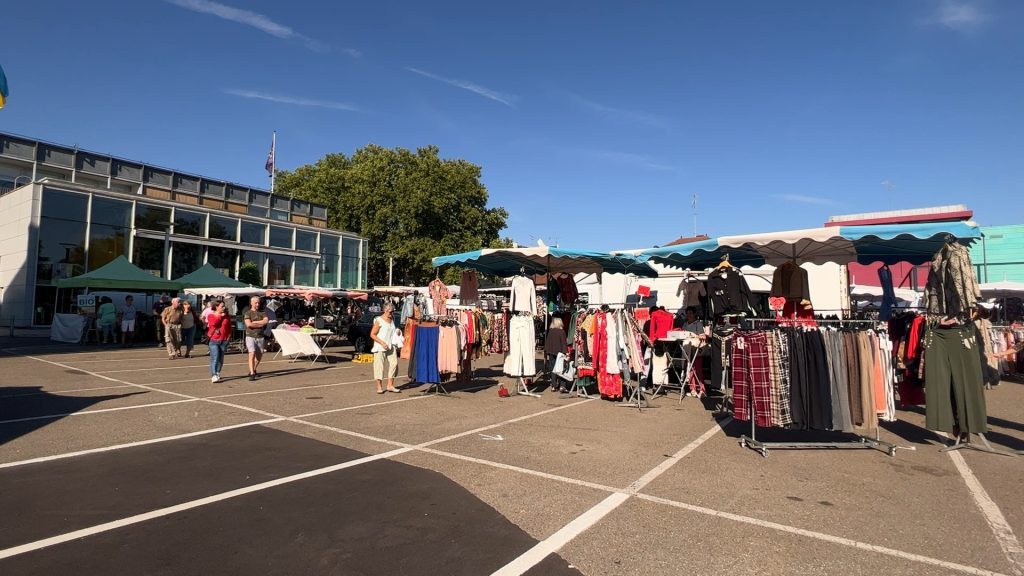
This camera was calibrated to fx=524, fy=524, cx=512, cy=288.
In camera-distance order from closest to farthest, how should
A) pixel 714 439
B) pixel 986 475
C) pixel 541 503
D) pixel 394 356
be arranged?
pixel 541 503 → pixel 986 475 → pixel 714 439 → pixel 394 356

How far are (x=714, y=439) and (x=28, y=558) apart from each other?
→ 6.45 metres

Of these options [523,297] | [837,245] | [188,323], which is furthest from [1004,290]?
[188,323]

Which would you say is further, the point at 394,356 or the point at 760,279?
the point at 760,279

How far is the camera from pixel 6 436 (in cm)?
621

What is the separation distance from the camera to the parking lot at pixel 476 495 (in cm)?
339

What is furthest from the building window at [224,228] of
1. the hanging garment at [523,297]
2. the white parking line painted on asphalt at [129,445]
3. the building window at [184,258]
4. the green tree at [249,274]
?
the white parking line painted on asphalt at [129,445]

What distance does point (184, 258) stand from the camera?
94.5 feet

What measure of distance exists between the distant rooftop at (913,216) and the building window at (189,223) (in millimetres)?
38623

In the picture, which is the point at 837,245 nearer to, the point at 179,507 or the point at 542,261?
the point at 542,261

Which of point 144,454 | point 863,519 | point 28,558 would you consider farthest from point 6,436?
point 863,519

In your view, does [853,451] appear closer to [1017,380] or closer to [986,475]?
[986,475]

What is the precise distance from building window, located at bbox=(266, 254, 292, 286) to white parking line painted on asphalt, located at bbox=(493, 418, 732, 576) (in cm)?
3193

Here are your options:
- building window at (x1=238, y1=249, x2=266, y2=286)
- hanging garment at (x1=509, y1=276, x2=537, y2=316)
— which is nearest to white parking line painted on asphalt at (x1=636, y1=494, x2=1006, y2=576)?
hanging garment at (x1=509, y1=276, x2=537, y2=316)

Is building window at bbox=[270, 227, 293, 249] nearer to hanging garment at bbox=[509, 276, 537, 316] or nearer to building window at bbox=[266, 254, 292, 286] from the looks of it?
building window at bbox=[266, 254, 292, 286]
